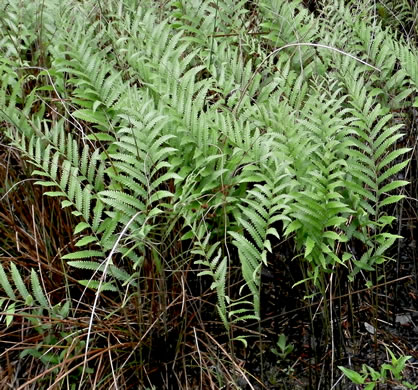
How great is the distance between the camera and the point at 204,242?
87.3 inches

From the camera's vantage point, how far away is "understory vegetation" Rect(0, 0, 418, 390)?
90.6 inches

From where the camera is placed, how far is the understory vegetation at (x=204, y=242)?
90.6 inches

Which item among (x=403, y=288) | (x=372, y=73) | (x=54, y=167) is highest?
(x=372, y=73)

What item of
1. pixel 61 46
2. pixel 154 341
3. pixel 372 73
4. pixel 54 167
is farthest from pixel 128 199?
pixel 372 73

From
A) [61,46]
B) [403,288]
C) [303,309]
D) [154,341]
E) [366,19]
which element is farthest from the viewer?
[366,19]

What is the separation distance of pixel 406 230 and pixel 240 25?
134cm

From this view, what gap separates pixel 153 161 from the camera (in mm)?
2420

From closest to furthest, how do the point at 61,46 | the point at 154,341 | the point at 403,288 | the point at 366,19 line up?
the point at 154,341 < the point at 403,288 < the point at 61,46 < the point at 366,19

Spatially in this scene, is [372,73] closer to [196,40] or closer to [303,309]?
[196,40]

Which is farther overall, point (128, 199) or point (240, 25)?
point (240, 25)

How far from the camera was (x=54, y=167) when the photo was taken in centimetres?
247

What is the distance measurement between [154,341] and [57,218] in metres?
0.65

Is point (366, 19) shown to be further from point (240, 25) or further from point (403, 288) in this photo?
point (403, 288)

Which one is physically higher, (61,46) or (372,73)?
(372,73)
